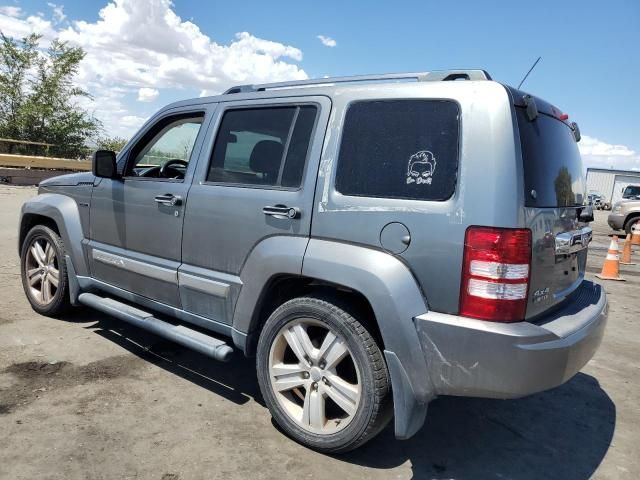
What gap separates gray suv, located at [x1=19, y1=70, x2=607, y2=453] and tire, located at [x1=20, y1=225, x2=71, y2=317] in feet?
3.59

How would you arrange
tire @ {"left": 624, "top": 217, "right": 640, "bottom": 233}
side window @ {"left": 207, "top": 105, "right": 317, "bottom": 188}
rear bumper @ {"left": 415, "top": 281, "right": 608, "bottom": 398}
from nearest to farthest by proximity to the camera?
rear bumper @ {"left": 415, "top": 281, "right": 608, "bottom": 398} < side window @ {"left": 207, "top": 105, "right": 317, "bottom": 188} < tire @ {"left": 624, "top": 217, "right": 640, "bottom": 233}

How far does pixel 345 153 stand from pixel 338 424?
1.47 metres

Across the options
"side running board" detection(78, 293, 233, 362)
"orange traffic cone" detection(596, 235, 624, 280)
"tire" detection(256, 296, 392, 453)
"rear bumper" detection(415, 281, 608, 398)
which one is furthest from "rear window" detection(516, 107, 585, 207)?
"orange traffic cone" detection(596, 235, 624, 280)

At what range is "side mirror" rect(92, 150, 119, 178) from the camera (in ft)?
13.0

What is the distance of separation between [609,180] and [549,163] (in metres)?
60.4

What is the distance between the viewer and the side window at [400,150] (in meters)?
2.48

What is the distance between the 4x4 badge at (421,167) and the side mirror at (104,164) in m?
2.51

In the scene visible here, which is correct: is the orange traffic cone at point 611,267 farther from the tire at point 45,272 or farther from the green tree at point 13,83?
the green tree at point 13,83

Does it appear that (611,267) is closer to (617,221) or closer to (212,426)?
(212,426)

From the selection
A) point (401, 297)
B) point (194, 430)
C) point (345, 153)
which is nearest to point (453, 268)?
point (401, 297)

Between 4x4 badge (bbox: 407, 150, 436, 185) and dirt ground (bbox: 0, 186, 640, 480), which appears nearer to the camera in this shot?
4x4 badge (bbox: 407, 150, 436, 185)

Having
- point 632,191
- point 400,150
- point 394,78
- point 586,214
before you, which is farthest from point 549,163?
point 632,191

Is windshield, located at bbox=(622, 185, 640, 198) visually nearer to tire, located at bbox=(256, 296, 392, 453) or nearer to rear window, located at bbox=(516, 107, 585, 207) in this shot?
rear window, located at bbox=(516, 107, 585, 207)

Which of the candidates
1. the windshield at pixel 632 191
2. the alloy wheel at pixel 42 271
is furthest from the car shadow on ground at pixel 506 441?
the windshield at pixel 632 191
